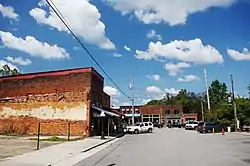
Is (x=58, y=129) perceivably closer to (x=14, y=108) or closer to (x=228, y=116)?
(x=14, y=108)

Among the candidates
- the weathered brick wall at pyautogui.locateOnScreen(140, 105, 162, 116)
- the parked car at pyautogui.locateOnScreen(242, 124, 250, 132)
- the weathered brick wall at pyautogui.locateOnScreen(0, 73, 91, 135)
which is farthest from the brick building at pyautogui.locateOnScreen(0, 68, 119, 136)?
the weathered brick wall at pyautogui.locateOnScreen(140, 105, 162, 116)

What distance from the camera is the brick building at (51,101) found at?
37938mm

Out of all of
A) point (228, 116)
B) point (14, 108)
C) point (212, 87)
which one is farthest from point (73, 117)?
point (212, 87)

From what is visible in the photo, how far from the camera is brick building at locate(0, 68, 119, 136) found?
37.9m

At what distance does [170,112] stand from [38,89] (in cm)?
7795

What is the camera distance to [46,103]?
130 feet

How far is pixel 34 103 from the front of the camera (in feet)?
132

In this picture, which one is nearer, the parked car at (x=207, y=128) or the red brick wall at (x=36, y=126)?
the red brick wall at (x=36, y=126)

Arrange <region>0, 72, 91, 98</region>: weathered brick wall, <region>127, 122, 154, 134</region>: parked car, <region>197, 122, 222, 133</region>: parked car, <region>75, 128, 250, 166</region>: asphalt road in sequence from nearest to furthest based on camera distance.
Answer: <region>75, 128, 250, 166</region>: asphalt road → <region>0, 72, 91, 98</region>: weathered brick wall → <region>197, 122, 222, 133</region>: parked car → <region>127, 122, 154, 134</region>: parked car

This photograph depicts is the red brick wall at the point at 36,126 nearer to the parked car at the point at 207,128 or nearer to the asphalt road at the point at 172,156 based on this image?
the asphalt road at the point at 172,156

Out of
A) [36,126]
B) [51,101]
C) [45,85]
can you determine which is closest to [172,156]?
[51,101]

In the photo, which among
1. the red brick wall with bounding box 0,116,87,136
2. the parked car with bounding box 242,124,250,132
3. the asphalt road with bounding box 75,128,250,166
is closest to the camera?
the asphalt road with bounding box 75,128,250,166

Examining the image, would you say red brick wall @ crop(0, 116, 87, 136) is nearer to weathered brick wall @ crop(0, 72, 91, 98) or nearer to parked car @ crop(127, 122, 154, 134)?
weathered brick wall @ crop(0, 72, 91, 98)

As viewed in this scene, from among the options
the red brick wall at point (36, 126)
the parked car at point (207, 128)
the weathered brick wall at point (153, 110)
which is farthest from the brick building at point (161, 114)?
the red brick wall at point (36, 126)
